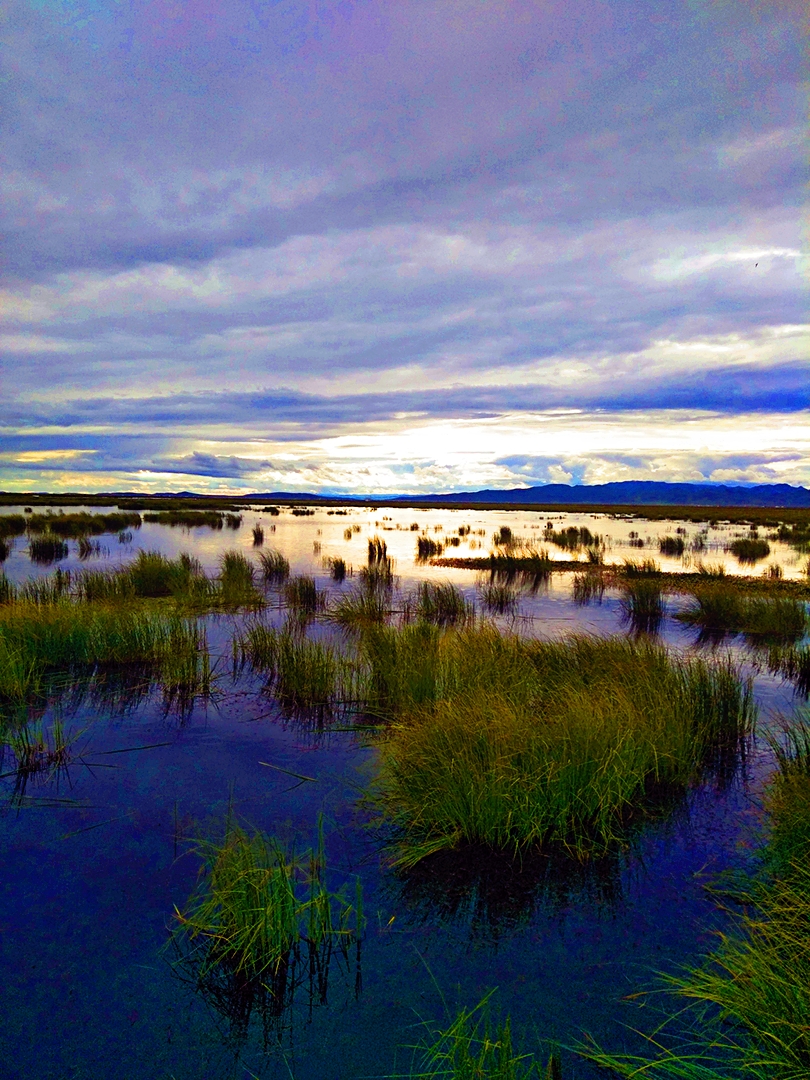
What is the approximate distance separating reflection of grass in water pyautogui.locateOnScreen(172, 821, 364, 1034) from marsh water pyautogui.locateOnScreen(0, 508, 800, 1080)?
0.28ft

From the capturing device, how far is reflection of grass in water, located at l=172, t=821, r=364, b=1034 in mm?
4078

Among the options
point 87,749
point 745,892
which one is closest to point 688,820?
point 745,892

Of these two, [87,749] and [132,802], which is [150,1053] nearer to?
[132,802]

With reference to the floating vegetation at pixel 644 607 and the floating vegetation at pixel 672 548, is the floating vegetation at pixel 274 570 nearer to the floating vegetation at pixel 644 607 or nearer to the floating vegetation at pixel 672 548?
the floating vegetation at pixel 644 607

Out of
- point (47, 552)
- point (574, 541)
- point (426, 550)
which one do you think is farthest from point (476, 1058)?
point (574, 541)

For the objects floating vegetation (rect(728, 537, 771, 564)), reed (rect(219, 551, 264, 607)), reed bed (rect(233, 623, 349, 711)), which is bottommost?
reed bed (rect(233, 623, 349, 711))

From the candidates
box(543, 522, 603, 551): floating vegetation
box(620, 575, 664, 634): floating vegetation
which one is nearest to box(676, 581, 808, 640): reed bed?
box(620, 575, 664, 634): floating vegetation

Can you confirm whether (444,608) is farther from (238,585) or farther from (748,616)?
(748,616)

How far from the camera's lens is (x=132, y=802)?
21.6 feet

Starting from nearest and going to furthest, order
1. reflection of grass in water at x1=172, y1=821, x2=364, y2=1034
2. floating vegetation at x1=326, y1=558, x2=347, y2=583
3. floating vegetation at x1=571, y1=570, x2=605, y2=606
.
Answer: reflection of grass in water at x1=172, y1=821, x2=364, y2=1034 < floating vegetation at x1=571, y1=570, x2=605, y2=606 < floating vegetation at x1=326, y1=558, x2=347, y2=583

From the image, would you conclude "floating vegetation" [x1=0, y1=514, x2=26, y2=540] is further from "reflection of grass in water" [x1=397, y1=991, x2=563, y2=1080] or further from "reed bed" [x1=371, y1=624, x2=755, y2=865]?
"reflection of grass in water" [x1=397, y1=991, x2=563, y2=1080]

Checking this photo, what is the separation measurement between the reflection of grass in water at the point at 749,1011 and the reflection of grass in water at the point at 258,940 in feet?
5.76

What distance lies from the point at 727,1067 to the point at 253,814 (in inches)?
167

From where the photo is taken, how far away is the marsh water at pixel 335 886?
3812 mm
